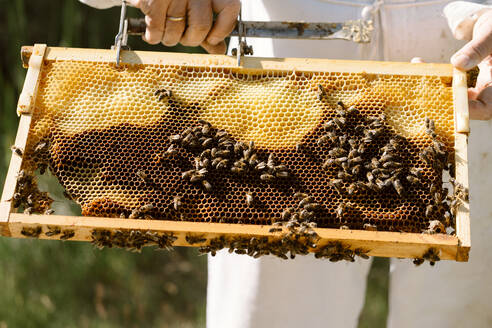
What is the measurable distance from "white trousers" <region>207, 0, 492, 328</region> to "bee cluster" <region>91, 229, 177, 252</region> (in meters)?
1.56

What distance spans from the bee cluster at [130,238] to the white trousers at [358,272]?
1560 mm

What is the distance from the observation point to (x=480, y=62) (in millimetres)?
3453

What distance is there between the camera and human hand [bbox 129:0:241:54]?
11.9 feet

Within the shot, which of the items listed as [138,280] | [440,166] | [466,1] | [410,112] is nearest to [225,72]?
[410,112]

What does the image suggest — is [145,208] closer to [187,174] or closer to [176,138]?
[187,174]

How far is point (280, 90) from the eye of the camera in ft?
11.3

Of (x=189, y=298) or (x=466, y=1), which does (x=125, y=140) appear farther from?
(x=189, y=298)

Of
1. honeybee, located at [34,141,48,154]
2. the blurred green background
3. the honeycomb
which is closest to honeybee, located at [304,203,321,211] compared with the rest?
the honeycomb

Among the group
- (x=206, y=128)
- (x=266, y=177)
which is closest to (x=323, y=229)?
(x=266, y=177)

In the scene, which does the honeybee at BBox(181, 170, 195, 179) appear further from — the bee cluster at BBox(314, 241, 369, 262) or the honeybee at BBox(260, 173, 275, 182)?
the bee cluster at BBox(314, 241, 369, 262)

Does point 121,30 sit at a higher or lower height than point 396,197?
higher

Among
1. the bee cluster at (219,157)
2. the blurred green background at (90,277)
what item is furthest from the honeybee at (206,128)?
the blurred green background at (90,277)

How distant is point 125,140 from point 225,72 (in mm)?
801

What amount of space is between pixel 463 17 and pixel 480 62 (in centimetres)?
40
